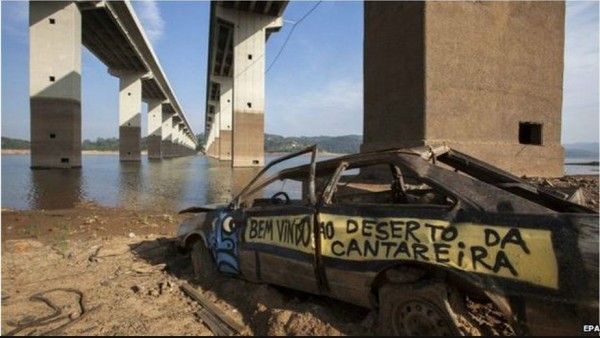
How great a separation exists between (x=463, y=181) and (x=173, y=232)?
650 cm

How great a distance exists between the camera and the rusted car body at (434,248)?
230 centimetres

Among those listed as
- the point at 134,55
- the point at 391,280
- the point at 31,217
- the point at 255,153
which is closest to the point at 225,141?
the point at 134,55

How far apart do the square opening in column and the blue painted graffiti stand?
20.2 ft

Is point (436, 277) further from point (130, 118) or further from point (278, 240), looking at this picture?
point (130, 118)

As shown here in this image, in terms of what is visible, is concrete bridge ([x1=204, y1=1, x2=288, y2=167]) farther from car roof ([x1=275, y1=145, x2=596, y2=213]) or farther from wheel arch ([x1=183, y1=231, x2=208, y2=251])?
car roof ([x1=275, y1=145, x2=596, y2=213])

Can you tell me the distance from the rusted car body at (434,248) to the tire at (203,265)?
2.07ft

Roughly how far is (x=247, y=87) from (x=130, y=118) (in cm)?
2425

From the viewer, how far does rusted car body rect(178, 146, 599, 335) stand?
90.7 inches

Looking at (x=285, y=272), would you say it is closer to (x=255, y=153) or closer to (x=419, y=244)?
(x=419, y=244)

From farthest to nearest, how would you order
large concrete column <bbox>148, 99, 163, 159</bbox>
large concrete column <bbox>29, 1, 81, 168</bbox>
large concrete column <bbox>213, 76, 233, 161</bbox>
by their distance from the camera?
large concrete column <bbox>148, 99, 163, 159</bbox> → large concrete column <bbox>213, 76, 233, 161</bbox> → large concrete column <bbox>29, 1, 81, 168</bbox>

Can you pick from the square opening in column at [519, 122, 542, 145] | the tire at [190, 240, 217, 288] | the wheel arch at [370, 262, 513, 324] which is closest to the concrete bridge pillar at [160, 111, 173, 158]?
the square opening in column at [519, 122, 542, 145]

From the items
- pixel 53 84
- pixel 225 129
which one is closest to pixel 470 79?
pixel 53 84

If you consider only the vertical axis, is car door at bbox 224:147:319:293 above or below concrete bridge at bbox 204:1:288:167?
below

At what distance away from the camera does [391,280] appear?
113 inches
